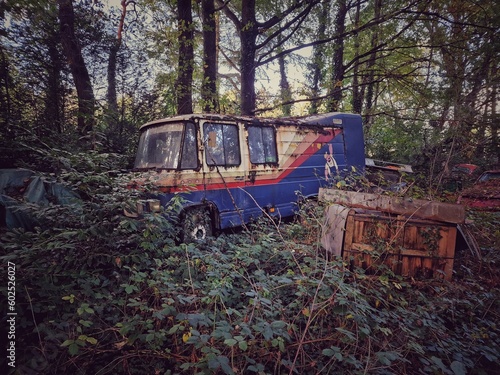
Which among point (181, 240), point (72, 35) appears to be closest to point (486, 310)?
point (181, 240)

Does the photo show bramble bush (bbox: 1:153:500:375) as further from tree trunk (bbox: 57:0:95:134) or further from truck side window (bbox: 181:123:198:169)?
tree trunk (bbox: 57:0:95:134)

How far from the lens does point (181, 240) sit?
5.18 metres

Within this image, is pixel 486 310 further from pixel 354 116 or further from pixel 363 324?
pixel 354 116

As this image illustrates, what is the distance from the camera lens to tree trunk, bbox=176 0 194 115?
8.64 meters

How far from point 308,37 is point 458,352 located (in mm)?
11637

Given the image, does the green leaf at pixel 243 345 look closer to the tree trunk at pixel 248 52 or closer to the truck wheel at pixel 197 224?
the truck wheel at pixel 197 224

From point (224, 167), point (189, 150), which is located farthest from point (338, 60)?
point (189, 150)

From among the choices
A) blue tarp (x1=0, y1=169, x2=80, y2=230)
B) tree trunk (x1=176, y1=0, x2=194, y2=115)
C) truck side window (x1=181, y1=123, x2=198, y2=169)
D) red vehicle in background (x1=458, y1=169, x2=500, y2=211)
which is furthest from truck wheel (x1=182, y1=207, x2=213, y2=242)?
red vehicle in background (x1=458, y1=169, x2=500, y2=211)

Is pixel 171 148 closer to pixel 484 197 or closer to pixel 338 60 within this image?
pixel 484 197

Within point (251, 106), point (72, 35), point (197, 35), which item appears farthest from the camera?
point (197, 35)

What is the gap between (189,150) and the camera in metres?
5.38

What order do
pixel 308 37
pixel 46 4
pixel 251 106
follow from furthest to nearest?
pixel 308 37 < pixel 251 106 < pixel 46 4

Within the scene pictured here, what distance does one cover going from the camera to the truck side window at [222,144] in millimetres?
5566

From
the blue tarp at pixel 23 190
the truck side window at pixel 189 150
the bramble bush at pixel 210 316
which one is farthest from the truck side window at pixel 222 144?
the blue tarp at pixel 23 190
